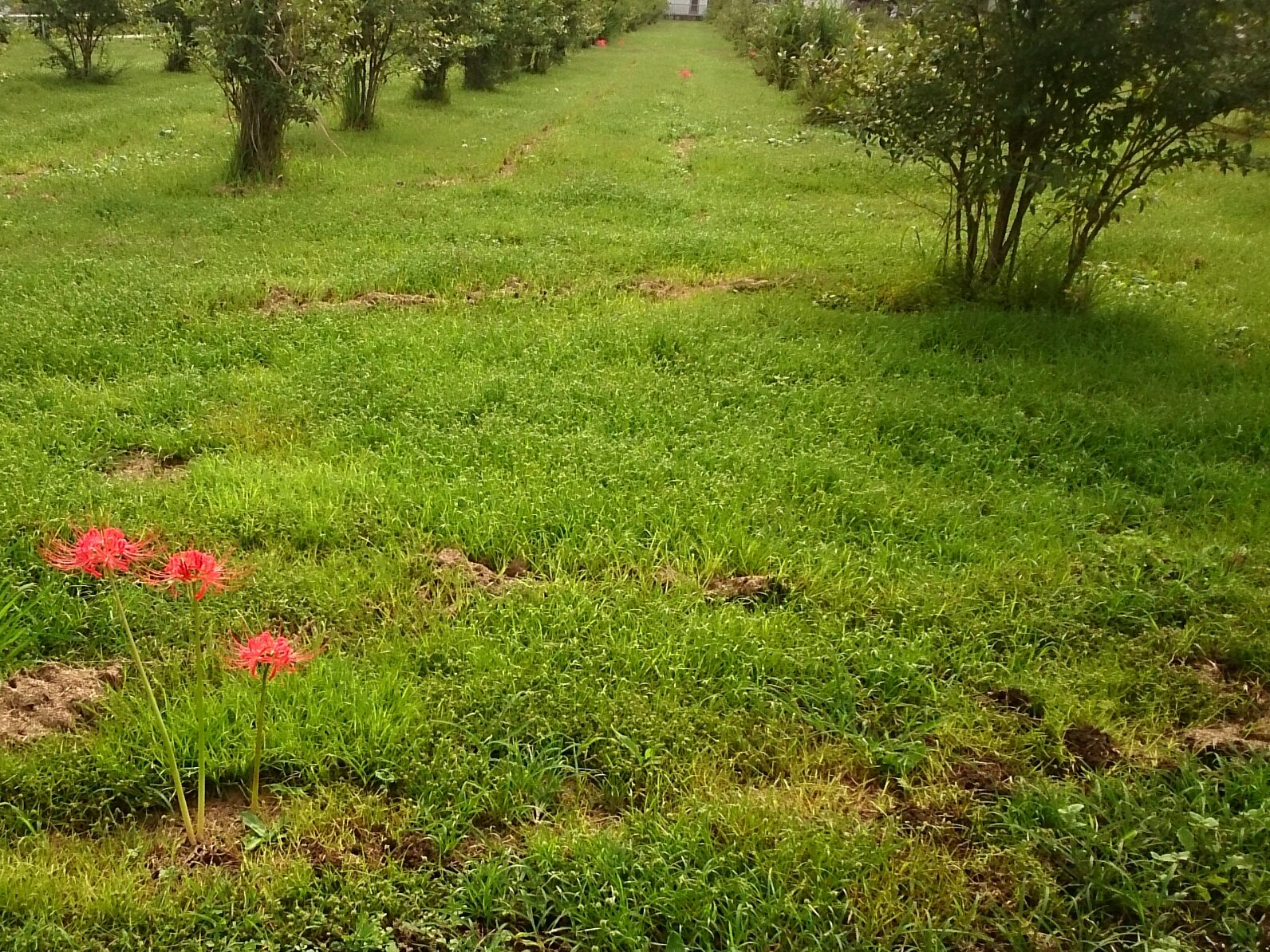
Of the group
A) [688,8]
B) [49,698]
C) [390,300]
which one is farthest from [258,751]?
[688,8]

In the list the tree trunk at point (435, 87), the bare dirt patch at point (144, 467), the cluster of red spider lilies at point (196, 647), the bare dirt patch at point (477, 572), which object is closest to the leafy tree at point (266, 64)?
the bare dirt patch at point (144, 467)

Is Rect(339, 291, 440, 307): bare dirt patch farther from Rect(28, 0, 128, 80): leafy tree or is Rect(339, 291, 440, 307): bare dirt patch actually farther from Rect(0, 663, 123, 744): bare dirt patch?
Rect(28, 0, 128, 80): leafy tree

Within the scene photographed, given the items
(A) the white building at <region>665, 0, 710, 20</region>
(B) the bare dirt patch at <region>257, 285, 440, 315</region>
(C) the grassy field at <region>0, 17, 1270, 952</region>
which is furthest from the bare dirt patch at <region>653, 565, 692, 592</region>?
(A) the white building at <region>665, 0, 710, 20</region>

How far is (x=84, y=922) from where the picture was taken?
1.97 m

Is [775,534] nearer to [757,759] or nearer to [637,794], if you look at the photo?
[757,759]

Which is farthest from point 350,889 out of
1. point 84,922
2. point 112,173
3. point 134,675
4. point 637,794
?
point 112,173

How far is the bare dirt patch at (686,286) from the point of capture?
6078mm

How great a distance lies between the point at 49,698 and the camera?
2.54 m

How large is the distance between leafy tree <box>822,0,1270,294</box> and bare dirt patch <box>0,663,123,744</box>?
196 inches

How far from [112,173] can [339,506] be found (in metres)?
6.89

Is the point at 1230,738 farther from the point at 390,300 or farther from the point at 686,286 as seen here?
the point at 390,300

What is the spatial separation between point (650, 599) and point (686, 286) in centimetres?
362

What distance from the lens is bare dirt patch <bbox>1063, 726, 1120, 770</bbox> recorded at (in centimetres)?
254

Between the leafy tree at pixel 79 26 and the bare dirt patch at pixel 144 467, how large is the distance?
13974 mm
